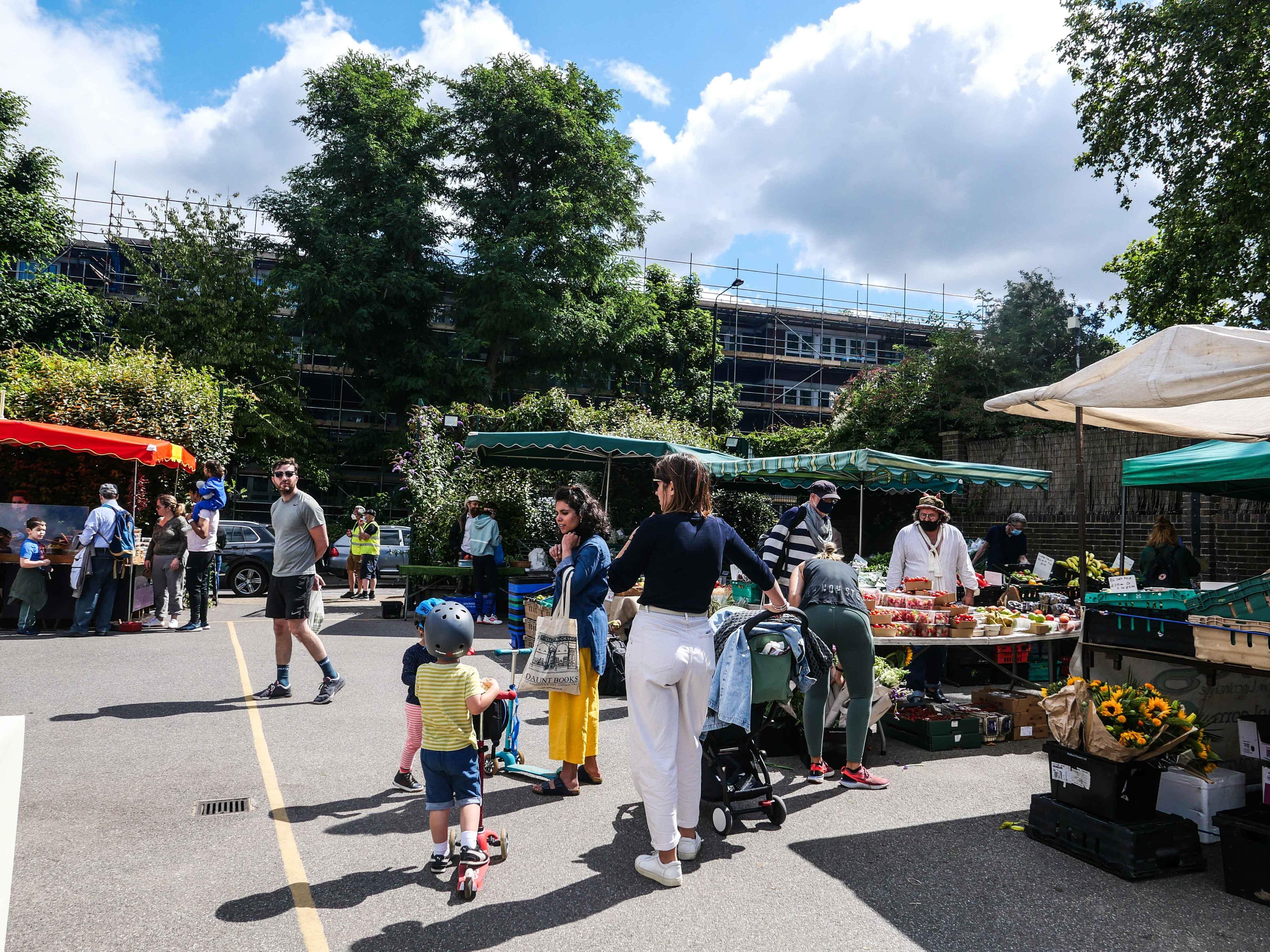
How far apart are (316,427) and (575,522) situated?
90.7 ft

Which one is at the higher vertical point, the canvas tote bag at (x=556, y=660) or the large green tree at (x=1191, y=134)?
the large green tree at (x=1191, y=134)

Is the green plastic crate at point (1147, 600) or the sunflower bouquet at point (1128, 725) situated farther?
the green plastic crate at point (1147, 600)

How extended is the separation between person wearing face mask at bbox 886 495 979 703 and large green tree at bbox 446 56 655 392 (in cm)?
2209

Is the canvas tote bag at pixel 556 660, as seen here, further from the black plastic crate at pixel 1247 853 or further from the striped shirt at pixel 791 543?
the black plastic crate at pixel 1247 853

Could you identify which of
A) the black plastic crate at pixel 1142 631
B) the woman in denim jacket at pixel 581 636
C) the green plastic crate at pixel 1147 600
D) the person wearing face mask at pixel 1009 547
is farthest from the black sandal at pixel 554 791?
the person wearing face mask at pixel 1009 547

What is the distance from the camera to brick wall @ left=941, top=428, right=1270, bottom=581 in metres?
13.1

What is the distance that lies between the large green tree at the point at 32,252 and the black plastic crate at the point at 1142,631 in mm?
27403

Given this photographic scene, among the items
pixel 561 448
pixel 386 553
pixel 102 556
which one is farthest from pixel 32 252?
pixel 561 448

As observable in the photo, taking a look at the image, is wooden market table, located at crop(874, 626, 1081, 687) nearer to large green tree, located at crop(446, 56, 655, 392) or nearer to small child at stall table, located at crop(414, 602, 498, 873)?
small child at stall table, located at crop(414, 602, 498, 873)

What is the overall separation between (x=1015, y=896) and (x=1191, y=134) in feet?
55.4

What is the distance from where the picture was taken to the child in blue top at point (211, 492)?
1136 centimetres

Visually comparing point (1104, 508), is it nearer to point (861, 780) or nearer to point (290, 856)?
point (861, 780)

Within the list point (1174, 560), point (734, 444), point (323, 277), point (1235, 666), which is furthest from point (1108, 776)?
point (323, 277)

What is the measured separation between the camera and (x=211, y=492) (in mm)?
11586
